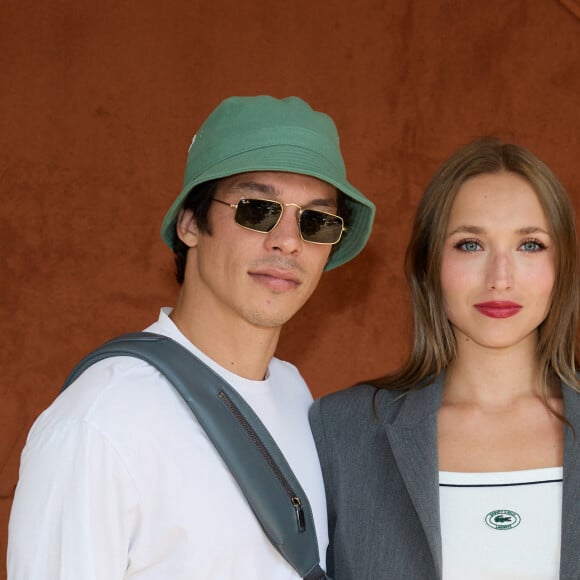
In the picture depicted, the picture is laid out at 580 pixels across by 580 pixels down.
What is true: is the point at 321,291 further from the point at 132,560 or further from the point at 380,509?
the point at 132,560

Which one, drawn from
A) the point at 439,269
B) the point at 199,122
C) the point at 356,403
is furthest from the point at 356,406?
the point at 199,122

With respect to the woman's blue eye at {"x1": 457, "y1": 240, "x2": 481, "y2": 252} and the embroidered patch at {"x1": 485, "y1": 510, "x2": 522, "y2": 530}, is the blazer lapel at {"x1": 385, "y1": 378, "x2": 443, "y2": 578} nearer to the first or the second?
the embroidered patch at {"x1": 485, "y1": 510, "x2": 522, "y2": 530}

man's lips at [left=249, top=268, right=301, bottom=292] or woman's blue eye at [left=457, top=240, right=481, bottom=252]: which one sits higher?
woman's blue eye at [left=457, top=240, right=481, bottom=252]

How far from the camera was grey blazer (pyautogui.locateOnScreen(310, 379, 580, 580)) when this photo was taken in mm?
2303

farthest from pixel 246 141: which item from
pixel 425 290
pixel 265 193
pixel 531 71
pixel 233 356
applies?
pixel 531 71

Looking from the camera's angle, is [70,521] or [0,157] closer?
[70,521]

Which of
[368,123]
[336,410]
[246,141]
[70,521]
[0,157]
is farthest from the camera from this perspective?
[368,123]

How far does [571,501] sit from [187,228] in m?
1.08

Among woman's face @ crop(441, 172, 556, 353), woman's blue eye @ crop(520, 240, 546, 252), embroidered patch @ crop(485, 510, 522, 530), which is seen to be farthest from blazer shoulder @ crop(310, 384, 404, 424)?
woman's blue eye @ crop(520, 240, 546, 252)

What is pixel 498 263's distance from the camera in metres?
2.44

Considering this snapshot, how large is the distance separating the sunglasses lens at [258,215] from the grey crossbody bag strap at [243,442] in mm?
336

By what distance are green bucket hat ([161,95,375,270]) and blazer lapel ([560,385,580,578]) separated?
28.4 inches

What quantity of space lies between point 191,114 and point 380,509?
209 cm

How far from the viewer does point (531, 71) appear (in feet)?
14.3
